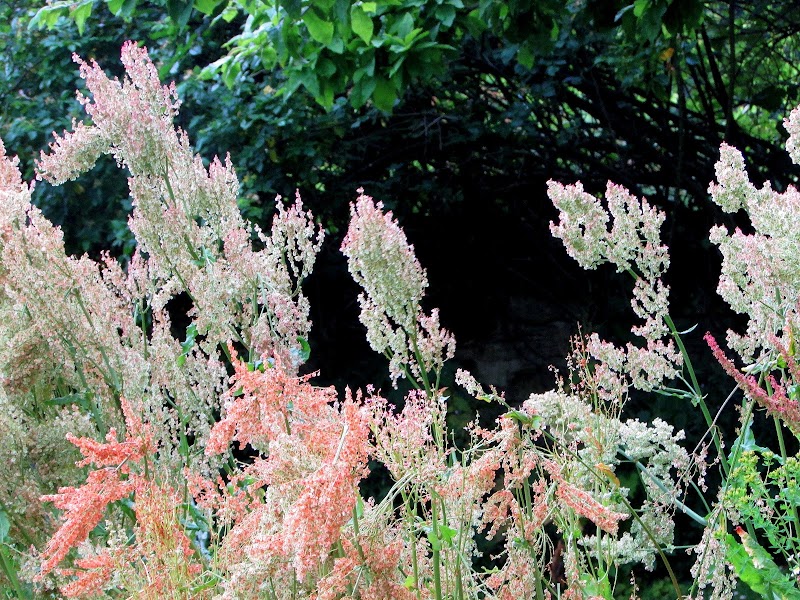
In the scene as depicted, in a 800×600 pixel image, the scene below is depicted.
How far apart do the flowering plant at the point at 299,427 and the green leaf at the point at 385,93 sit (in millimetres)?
1947

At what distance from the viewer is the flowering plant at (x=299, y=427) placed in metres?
1.21

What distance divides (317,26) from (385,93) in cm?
55

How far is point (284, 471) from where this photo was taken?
1.17 metres

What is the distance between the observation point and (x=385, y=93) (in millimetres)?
3748

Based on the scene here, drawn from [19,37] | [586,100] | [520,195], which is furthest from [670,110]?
[19,37]

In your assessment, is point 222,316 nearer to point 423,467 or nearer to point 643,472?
point 423,467

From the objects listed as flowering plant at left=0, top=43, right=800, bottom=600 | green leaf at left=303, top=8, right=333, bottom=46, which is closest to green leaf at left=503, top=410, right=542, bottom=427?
flowering plant at left=0, top=43, right=800, bottom=600

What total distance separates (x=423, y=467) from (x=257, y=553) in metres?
0.25

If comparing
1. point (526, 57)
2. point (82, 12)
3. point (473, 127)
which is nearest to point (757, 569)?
point (526, 57)

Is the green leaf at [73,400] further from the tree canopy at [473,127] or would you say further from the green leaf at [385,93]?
the tree canopy at [473,127]

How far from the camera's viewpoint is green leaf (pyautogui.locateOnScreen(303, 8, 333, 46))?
128 inches

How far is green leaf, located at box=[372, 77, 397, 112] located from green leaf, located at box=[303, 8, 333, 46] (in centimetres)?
44

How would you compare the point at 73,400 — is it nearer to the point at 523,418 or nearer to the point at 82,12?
the point at 523,418

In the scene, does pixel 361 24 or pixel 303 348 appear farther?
pixel 361 24
